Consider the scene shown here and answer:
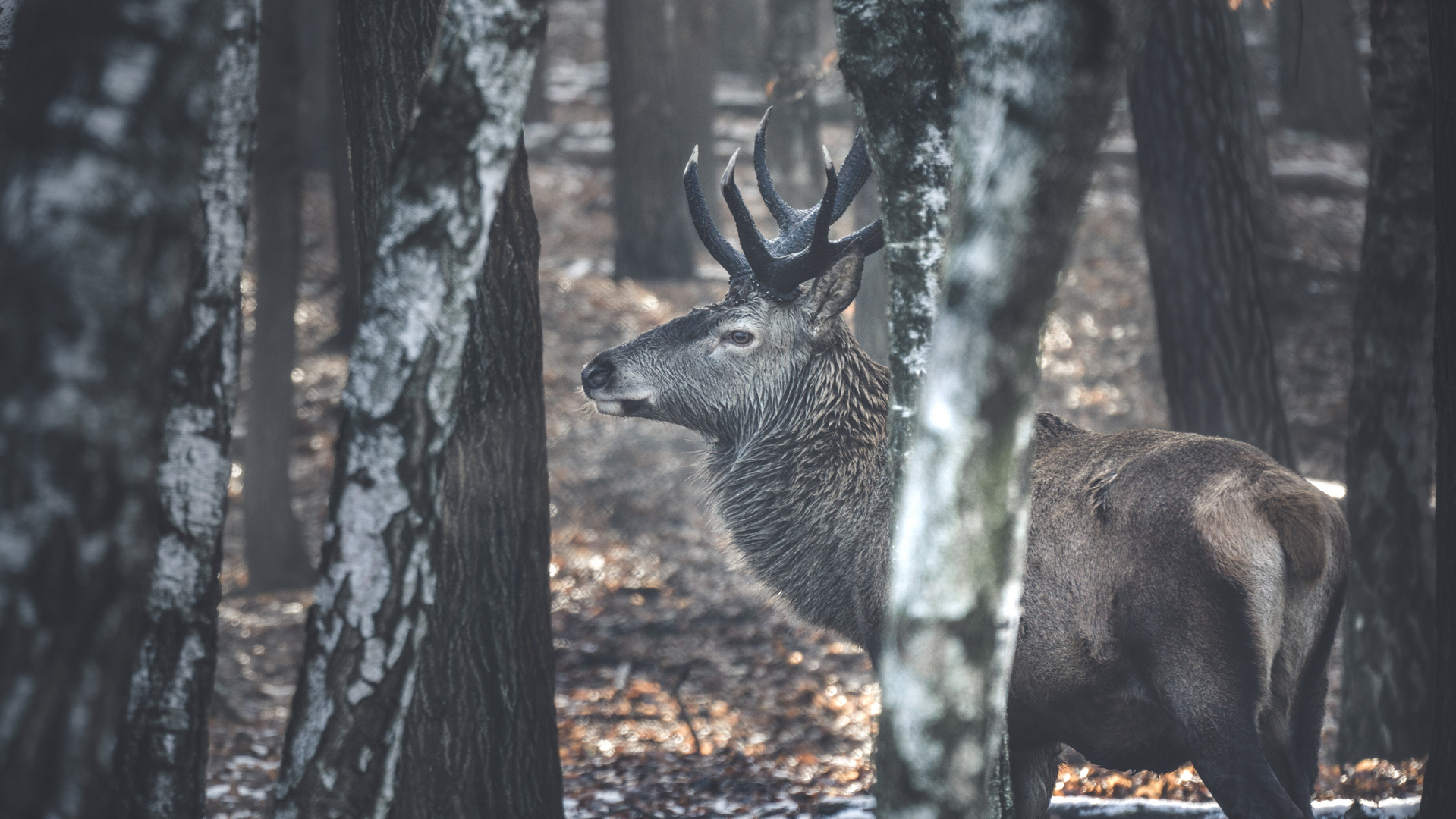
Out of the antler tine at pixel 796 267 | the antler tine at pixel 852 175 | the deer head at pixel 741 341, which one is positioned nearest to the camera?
the antler tine at pixel 852 175

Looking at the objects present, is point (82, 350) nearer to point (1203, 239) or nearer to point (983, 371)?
point (983, 371)

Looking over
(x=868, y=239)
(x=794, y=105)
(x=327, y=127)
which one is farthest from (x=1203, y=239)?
(x=327, y=127)

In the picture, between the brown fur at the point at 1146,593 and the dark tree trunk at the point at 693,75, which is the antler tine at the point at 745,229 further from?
the dark tree trunk at the point at 693,75

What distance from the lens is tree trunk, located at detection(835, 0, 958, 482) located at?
3.56m

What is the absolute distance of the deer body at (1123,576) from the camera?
3.77m

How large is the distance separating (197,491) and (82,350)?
2.76ft

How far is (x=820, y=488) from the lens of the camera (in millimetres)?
5113

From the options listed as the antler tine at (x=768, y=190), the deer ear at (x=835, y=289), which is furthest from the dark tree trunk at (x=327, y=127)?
the deer ear at (x=835, y=289)

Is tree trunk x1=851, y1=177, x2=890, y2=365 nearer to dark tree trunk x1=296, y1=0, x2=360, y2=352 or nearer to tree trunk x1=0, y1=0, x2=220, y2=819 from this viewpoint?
dark tree trunk x1=296, y1=0, x2=360, y2=352

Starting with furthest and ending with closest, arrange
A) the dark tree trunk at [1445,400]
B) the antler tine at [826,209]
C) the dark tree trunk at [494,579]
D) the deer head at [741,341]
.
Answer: the deer head at [741,341]
the antler tine at [826,209]
the dark tree trunk at [494,579]
the dark tree trunk at [1445,400]

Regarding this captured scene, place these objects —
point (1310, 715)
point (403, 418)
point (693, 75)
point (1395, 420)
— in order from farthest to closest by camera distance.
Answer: point (693, 75), point (1395, 420), point (1310, 715), point (403, 418)

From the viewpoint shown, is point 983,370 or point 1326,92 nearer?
point 983,370

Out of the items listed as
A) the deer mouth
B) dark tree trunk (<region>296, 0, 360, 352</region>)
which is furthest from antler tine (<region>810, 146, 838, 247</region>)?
dark tree trunk (<region>296, 0, 360, 352</region>)

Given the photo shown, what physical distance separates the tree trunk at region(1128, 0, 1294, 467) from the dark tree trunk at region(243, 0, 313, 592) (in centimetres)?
694
